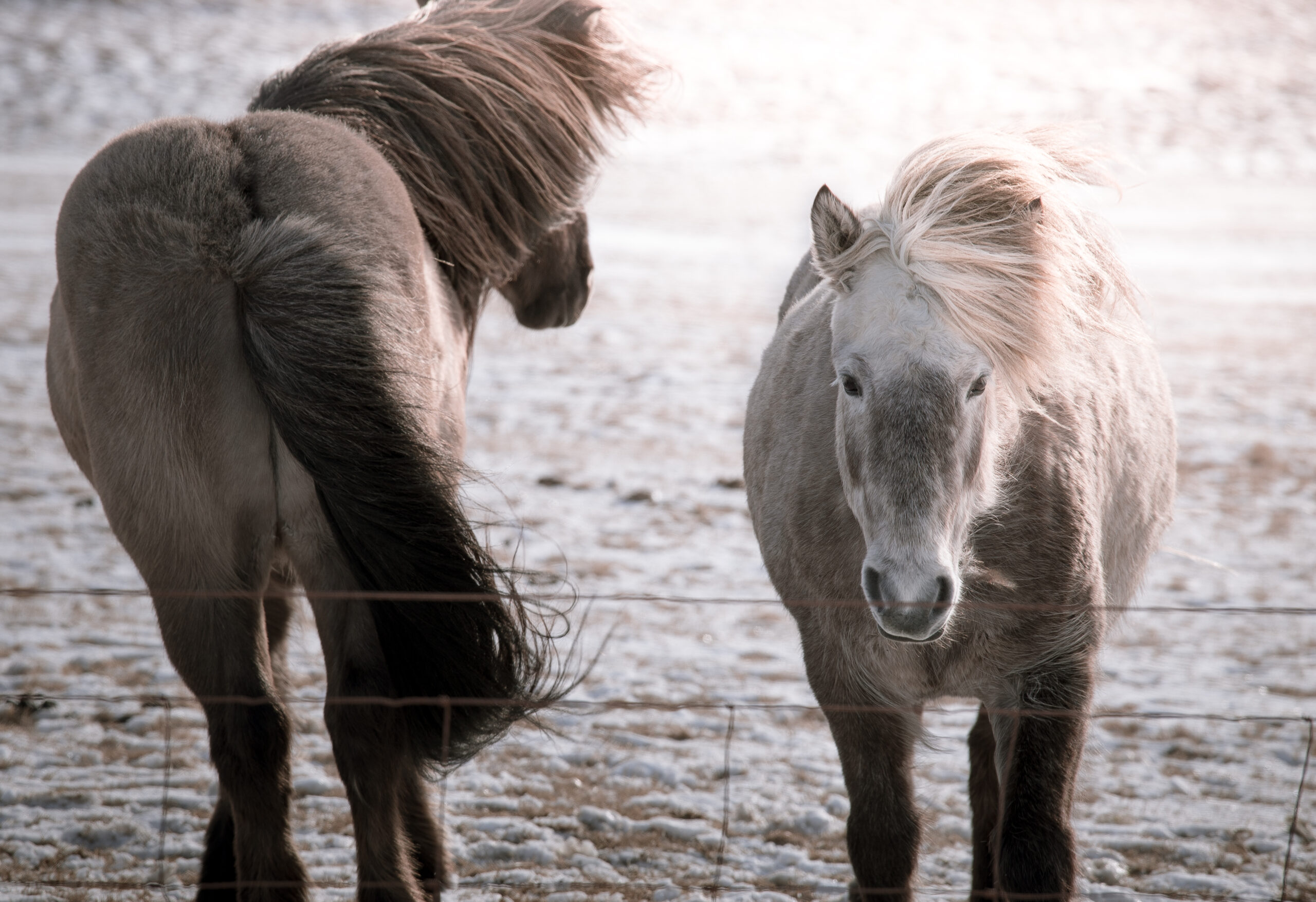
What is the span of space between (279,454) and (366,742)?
A: 0.62 metres

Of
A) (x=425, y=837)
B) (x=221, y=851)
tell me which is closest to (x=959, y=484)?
(x=425, y=837)

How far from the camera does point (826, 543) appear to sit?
2486mm

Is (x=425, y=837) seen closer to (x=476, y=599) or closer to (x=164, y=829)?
(x=164, y=829)

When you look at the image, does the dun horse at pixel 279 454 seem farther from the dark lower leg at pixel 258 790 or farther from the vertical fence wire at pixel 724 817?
the vertical fence wire at pixel 724 817

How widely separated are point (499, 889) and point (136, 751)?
137 cm

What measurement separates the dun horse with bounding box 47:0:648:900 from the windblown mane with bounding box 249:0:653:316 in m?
0.57

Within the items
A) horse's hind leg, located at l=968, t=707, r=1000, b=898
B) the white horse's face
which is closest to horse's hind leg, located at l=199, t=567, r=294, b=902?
the white horse's face

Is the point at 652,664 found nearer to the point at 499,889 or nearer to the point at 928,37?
the point at 499,889

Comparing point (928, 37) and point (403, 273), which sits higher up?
point (928, 37)

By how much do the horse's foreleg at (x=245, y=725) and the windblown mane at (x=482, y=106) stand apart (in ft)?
4.31

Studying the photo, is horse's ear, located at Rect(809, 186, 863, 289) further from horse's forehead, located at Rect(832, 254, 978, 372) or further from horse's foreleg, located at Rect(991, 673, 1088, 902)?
horse's foreleg, located at Rect(991, 673, 1088, 902)

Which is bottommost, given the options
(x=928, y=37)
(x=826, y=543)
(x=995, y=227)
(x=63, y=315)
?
(x=826, y=543)

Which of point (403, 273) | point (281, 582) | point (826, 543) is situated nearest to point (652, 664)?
point (281, 582)

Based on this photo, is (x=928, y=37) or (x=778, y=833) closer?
(x=778, y=833)
